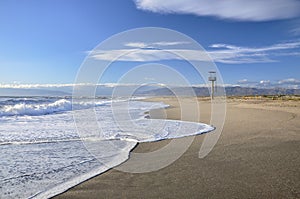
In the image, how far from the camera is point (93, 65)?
6879 mm

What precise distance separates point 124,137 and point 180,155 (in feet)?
10.7

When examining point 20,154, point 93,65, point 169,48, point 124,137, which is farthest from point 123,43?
point 20,154

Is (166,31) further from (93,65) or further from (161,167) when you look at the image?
(161,167)

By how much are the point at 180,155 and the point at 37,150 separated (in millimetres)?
3566

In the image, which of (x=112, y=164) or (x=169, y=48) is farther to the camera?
(x=169, y=48)

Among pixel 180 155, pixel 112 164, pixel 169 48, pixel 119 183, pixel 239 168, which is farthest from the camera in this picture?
pixel 169 48

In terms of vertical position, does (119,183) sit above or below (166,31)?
below

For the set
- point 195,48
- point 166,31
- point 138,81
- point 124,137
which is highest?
point 166,31

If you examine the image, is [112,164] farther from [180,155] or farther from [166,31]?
[166,31]

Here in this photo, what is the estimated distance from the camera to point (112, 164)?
18.2ft

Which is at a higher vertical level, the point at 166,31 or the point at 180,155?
the point at 166,31

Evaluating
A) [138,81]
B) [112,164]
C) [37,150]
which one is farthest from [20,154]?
[138,81]

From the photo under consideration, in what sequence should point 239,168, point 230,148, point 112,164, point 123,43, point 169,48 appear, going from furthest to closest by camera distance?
point 169,48 → point 123,43 → point 230,148 → point 112,164 → point 239,168

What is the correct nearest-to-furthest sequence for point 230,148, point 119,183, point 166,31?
point 119,183 → point 230,148 → point 166,31
